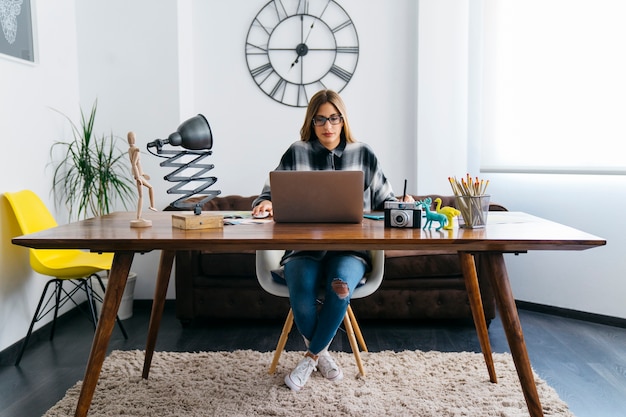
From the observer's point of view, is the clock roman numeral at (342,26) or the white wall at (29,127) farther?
the clock roman numeral at (342,26)

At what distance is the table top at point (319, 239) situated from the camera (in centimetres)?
148

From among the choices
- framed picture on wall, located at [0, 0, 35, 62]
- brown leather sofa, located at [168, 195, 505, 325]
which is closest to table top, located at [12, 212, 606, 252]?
brown leather sofa, located at [168, 195, 505, 325]

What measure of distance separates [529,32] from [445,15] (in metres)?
0.56

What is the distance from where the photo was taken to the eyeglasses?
230 cm

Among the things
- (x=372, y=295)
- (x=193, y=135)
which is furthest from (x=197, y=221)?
(x=372, y=295)

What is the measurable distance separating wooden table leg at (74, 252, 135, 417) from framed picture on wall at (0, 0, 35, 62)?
155cm

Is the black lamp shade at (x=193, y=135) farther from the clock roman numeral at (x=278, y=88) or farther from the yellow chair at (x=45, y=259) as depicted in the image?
the clock roman numeral at (x=278, y=88)

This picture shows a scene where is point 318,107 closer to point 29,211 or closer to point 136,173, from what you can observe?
point 136,173

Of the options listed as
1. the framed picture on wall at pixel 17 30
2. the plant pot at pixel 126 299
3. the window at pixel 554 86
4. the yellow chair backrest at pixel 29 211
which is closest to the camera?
the yellow chair backrest at pixel 29 211

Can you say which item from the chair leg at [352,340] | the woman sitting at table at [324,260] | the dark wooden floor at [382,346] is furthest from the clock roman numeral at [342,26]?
the chair leg at [352,340]

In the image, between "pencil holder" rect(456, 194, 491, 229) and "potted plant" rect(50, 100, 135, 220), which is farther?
"potted plant" rect(50, 100, 135, 220)

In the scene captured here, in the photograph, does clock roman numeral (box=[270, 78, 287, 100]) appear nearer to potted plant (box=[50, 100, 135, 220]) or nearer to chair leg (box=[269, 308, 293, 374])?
potted plant (box=[50, 100, 135, 220])

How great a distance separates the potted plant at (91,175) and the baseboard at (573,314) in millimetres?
2582

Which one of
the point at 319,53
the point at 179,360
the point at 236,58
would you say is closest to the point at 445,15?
the point at 319,53
